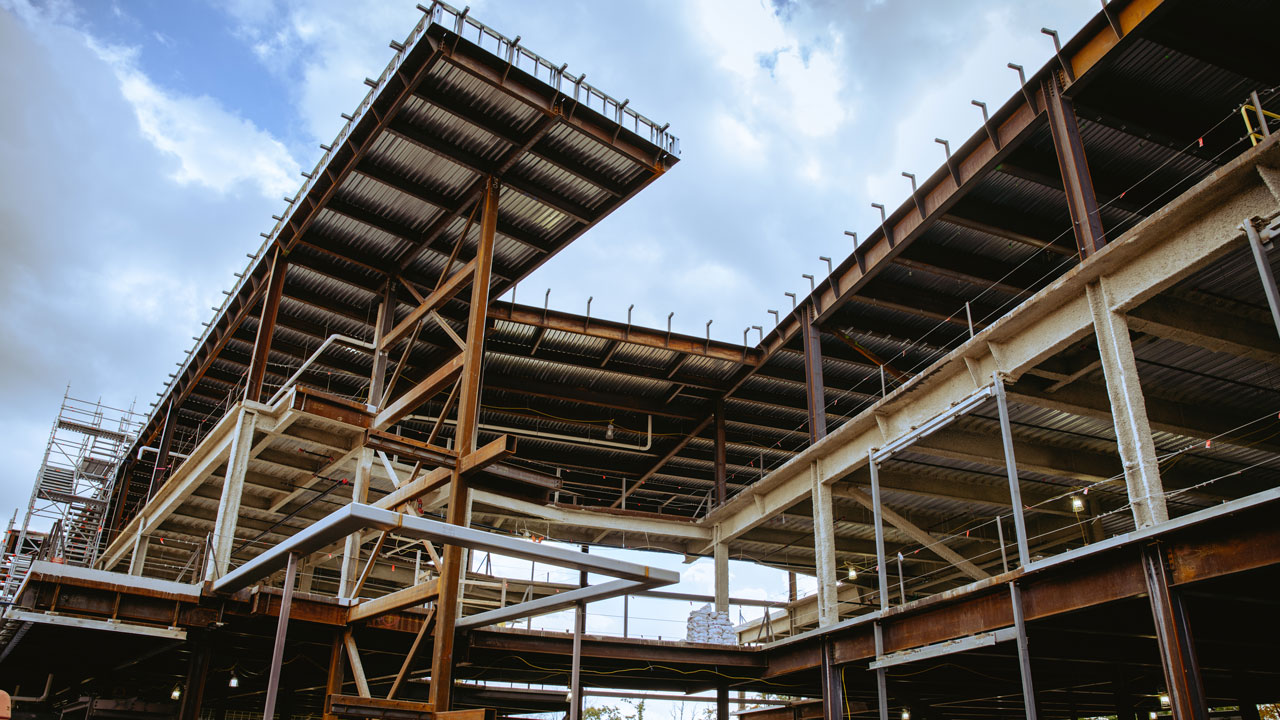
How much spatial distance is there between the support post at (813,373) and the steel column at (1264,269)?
11.6 m

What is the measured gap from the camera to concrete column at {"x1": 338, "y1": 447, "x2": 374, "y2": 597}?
19.6 metres

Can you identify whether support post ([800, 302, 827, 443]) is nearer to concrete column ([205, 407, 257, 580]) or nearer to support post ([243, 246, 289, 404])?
concrete column ([205, 407, 257, 580])

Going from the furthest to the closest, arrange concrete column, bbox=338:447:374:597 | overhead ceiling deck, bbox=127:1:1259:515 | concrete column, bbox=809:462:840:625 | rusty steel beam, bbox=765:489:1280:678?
concrete column, bbox=809:462:840:625, concrete column, bbox=338:447:374:597, overhead ceiling deck, bbox=127:1:1259:515, rusty steel beam, bbox=765:489:1280:678

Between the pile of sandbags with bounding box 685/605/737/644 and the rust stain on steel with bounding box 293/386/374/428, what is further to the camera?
the pile of sandbags with bounding box 685/605/737/644

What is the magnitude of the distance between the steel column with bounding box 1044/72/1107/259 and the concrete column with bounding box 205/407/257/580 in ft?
56.3

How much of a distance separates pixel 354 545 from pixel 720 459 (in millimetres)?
12165

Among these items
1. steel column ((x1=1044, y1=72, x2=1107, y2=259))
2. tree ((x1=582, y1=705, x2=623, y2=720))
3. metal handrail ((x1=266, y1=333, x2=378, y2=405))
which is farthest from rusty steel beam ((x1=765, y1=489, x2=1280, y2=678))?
tree ((x1=582, y1=705, x2=623, y2=720))

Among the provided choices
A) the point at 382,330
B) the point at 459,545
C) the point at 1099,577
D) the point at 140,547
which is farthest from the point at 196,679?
the point at 1099,577

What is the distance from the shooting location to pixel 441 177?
2125 centimetres

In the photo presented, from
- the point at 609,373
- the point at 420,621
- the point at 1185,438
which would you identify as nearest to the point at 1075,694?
the point at 1185,438

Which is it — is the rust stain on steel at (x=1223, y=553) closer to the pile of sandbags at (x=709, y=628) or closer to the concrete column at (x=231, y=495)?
the pile of sandbags at (x=709, y=628)

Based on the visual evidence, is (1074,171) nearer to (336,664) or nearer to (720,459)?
(720,459)

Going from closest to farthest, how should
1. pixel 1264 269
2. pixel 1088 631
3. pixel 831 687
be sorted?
1. pixel 1264 269
2. pixel 1088 631
3. pixel 831 687

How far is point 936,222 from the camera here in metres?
20.5
